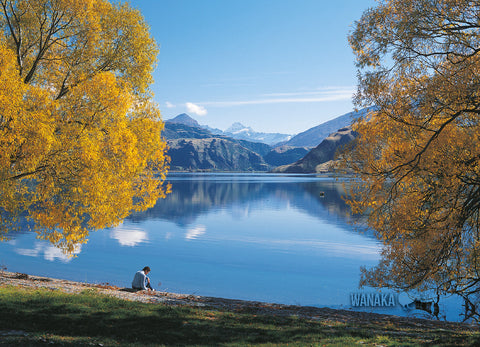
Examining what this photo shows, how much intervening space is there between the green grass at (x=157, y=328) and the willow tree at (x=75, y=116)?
4.03m

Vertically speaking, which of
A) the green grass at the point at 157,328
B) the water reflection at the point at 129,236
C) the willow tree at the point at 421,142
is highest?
the willow tree at the point at 421,142

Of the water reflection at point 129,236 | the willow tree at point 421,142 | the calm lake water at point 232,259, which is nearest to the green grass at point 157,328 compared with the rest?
the willow tree at point 421,142

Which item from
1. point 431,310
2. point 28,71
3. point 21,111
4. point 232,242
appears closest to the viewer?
point 21,111

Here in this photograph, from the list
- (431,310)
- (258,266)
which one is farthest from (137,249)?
(431,310)

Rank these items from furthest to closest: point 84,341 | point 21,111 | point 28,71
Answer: point 28,71
point 21,111
point 84,341

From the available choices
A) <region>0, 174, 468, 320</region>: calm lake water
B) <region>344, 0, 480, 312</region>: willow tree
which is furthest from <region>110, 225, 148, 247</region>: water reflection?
<region>344, 0, 480, 312</region>: willow tree

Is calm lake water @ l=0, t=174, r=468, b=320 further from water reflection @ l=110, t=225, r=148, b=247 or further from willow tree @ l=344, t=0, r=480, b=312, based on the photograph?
willow tree @ l=344, t=0, r=480, b=312

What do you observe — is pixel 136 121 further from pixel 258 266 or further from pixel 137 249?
pixel 137 249

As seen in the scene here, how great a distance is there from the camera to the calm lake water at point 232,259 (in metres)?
33.6

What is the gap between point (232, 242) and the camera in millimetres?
56688

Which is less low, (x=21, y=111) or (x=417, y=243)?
(x=21, y=111)

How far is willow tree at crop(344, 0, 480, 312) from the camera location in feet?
45.8

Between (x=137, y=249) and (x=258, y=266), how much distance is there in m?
18.9

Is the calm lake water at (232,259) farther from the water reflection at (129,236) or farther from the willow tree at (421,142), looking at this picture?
the willow tree at (421,142)
